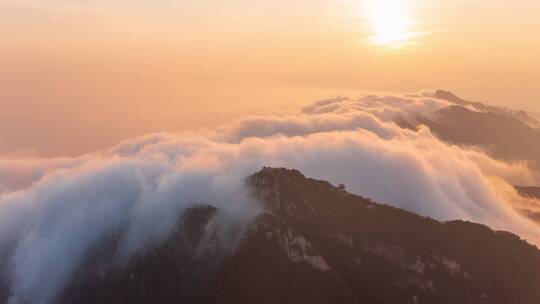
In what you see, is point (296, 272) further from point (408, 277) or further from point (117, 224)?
point (117, 224)

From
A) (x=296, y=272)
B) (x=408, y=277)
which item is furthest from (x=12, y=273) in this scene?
(x=408, y=277)

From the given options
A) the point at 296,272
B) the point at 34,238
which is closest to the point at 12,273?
the point at 34,238

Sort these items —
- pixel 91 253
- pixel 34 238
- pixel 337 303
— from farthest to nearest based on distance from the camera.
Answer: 1. pixel 34 238
2. pixel 91 253
3. pixel 337 303

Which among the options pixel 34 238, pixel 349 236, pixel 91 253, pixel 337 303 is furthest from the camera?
pixel 34 238

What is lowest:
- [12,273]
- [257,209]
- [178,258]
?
[12,273]

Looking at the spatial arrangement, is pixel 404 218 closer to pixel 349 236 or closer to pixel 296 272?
pixel 349 236

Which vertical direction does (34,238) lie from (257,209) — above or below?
below

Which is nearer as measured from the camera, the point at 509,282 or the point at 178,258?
the point at 509,282
